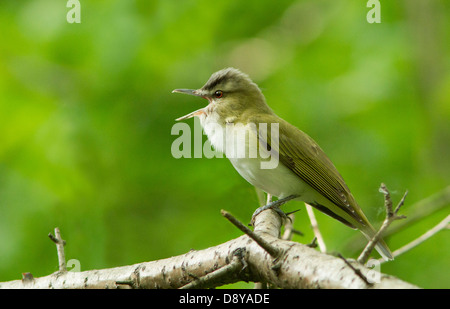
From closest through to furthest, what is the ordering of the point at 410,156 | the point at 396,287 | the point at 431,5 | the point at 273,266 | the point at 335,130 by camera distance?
the point at 396,287 < the point at 273,266 < the point at 410,156 < the point at 335,130 < the point at 431,5

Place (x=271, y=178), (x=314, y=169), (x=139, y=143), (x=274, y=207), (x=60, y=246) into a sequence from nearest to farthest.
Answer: (x=60, y=246), (x=274, y=207), (x=271, y=178), (x=314, y=169), (x=139, y=143)

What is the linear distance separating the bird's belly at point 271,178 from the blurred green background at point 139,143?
0.39m

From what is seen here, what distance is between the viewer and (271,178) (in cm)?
355

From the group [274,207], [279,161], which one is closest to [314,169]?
[279,161]

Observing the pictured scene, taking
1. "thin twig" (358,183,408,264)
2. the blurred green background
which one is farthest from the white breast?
"thin twig" (358,183,408,264)

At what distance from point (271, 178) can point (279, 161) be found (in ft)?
0.53

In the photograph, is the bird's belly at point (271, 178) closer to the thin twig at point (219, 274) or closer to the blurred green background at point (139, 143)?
the blurred green background at point (139, 143)

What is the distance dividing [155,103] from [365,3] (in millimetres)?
2547

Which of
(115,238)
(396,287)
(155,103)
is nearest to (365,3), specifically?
(155,103)

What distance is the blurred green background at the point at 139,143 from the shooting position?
4.42 metres

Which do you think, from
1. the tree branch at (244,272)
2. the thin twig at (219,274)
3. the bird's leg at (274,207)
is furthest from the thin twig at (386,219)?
the bird's leg at (274,207)

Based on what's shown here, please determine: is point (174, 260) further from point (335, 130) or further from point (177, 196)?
point (335, 130)

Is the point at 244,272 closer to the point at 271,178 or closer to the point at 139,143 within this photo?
the point at 271,178

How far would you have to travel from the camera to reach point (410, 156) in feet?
16.1
